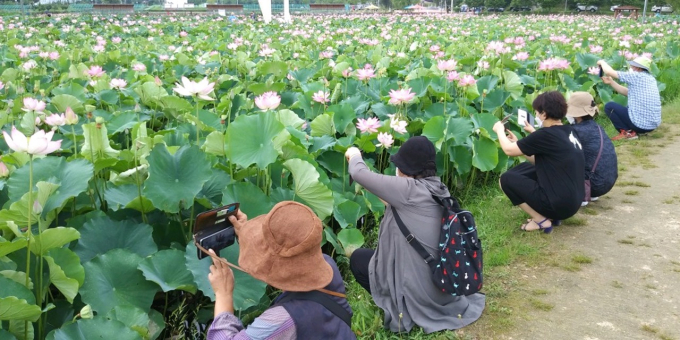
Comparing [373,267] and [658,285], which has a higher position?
[373,267]

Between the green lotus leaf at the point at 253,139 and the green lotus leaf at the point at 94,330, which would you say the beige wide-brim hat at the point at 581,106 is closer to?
the green lotus leaf at the point at 253,139

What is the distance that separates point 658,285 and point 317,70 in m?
3.78

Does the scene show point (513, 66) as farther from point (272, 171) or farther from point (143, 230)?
point (143, 230)

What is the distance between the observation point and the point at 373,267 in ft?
8.96

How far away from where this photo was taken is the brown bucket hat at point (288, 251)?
1722 mm

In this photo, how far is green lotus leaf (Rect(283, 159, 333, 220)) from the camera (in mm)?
2705

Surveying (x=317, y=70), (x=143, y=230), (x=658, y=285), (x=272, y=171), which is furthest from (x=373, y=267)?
(x=317, y=70)

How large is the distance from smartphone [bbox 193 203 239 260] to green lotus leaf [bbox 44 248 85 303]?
0.47 meters

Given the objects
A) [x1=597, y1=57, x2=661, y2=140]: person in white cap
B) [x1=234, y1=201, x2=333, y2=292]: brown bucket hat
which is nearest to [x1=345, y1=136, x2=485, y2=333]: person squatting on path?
[x1=234, y1=201, x2=333, y2=292]: brown bucket hat

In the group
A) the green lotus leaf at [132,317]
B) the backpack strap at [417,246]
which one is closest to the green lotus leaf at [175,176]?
the green lotus leaf at [132,317]

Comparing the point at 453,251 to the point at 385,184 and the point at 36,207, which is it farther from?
the point at 36,207

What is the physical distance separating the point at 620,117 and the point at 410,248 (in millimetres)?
4211

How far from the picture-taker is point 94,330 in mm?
1852

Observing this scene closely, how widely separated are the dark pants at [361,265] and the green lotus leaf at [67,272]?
123 centimetres
